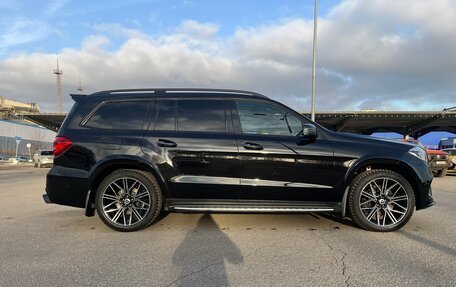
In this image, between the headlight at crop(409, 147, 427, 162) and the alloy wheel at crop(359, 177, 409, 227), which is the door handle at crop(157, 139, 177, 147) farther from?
the headlight at crop(409, 147, 427, 162)

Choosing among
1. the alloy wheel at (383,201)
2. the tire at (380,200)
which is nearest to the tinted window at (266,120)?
the tire at (380,200)

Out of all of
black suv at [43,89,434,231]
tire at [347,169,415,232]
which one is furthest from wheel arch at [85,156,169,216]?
tire at [347,169,415,232]

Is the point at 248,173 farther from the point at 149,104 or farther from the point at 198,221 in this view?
the point at 149,104

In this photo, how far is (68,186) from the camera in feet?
17.9

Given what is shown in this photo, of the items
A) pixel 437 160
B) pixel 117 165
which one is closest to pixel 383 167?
pixel 117 165

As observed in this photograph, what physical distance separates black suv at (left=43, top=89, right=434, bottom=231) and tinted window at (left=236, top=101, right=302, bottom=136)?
1cm

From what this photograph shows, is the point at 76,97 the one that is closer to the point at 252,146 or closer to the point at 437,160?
the point at 252,146

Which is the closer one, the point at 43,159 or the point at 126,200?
the point at 126,200

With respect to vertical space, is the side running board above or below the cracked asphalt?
above

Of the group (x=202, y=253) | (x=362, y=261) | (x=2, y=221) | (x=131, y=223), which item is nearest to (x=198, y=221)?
(x=131, y=223)

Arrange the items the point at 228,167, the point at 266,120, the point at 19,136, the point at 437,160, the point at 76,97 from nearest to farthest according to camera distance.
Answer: the point at 228,167 → the point at 266,120 → the point at 76,97 → the point at 437,160 → the point at 19,136

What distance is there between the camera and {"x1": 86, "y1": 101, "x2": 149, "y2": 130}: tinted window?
5.65 m

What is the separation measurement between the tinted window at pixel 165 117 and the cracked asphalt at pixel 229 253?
143 centimetres

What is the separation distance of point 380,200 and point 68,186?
4.22 metres
